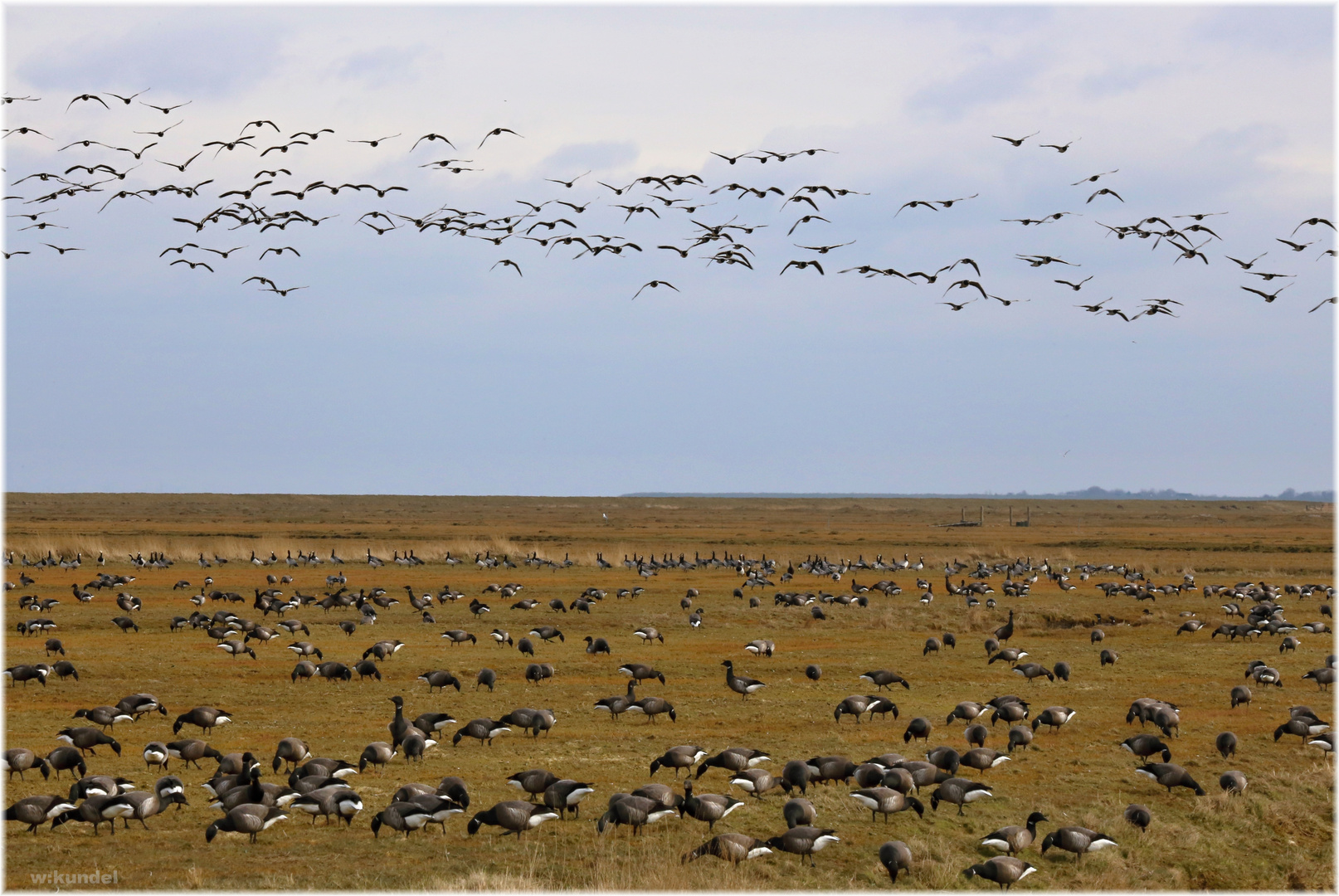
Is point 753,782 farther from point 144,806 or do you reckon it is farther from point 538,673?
point 538,673

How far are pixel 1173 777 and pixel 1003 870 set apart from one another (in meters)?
5.99

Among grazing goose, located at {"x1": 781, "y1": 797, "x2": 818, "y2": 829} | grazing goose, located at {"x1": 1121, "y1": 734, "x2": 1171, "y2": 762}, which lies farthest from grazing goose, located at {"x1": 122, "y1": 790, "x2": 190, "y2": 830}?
grazing goose, located at {"x1": 1121, "y1": 734, "x2": 1171, "y2": 762}

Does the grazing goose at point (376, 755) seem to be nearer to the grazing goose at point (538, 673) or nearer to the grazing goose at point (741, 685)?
the grazing goose at point (538, 673)

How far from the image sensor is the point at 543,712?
22297 millimetres

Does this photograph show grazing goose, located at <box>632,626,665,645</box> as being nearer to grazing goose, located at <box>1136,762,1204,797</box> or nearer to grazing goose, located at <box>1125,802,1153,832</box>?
grazing goose, located at <box>1136,762,1204,797</box>

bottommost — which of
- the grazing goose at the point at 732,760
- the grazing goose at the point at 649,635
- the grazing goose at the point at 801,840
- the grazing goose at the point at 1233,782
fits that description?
the grazing goose at the point at 649,635

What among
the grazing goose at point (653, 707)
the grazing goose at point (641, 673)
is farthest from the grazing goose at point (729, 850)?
the grazing goose at point (641, 673)

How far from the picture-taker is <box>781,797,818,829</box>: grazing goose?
15508mm

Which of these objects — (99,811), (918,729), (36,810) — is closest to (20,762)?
(36,810)

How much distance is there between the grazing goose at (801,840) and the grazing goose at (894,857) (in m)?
0.80

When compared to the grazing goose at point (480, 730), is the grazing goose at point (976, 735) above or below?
above

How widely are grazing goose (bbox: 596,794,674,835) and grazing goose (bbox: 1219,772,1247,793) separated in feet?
32.2

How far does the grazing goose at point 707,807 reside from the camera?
51.5ft

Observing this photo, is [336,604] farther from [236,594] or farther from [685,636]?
[685,636]
